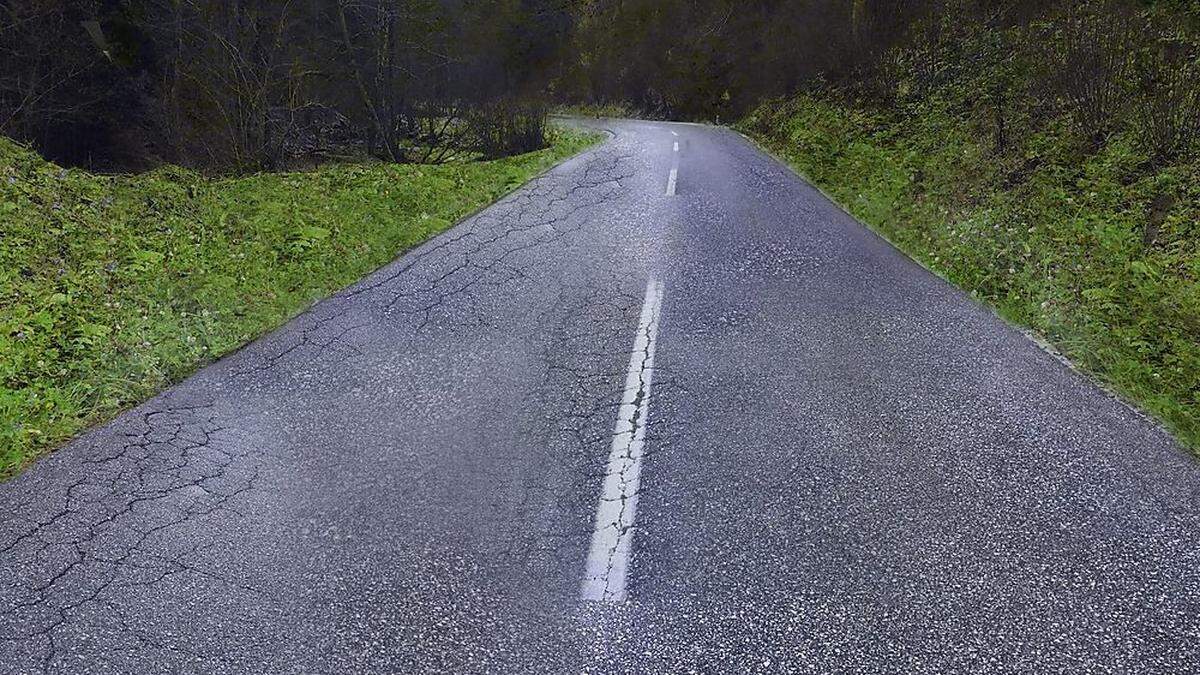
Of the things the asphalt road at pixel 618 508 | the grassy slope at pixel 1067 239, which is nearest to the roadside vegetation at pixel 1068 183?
the grassy slope at pixel 1067 239

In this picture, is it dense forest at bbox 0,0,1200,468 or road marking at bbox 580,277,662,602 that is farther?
dense forest at bbox 0,0,1200,468

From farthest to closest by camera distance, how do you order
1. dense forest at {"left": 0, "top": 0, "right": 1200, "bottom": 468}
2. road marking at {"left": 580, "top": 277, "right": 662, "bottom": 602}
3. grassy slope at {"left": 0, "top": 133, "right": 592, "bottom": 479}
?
dense forest at {"left": 0, "top": 0, "right": 1200, "bottom": 468} → grassy slope at {"left": 0, "top": 133, "right": 592, "bottom": 479} → road marking at {"left": 580, "top": 277, "right": 662, "bottom": 602}

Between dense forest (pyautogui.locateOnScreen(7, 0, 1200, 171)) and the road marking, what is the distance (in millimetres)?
6923

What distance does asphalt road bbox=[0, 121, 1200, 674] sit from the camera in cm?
300

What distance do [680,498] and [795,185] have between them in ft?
32.2

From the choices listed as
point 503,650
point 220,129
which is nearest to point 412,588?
point 503,650

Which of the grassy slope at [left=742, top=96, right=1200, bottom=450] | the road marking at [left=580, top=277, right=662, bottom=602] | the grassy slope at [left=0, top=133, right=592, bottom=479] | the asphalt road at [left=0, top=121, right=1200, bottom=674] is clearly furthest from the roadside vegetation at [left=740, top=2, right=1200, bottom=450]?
the grassy slope at [left=0, top=133, right=592, bottom=479]

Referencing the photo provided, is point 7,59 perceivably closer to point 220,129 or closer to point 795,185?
point 220,129

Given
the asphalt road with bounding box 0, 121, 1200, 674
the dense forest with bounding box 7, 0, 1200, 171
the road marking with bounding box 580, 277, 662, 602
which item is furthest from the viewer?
the dense forest with bounding box 7, 0, 1200, 171

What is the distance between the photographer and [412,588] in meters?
3.30

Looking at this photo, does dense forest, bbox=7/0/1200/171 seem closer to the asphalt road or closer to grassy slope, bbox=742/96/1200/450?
grassy slope, bbox=742/96/1200/450

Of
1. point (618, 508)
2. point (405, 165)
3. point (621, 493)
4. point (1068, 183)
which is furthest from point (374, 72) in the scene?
point (618, 508)

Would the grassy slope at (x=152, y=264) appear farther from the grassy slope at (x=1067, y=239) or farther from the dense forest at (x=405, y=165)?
the grassy slope at (x=1067, y=239)

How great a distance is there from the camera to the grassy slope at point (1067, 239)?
551cm
